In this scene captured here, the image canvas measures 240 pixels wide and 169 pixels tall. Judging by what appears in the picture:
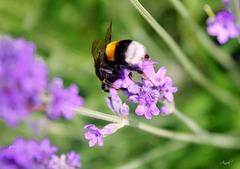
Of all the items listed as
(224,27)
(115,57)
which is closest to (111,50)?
(115,57)

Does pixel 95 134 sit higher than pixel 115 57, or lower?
lower

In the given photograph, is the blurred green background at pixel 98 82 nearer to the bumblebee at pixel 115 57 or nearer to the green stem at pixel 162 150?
the green stem at pixel 162 150

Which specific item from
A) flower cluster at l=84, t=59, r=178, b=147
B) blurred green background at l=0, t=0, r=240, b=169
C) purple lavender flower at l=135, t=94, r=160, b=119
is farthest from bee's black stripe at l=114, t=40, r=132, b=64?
blurred green background at l=0, t=0, r=240, b=169

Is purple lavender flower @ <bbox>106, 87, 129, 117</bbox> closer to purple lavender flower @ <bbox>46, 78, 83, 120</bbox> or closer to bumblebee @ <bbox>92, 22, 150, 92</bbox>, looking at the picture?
bumblebee @ <bbox>92, 22, 150, 92</bbox>

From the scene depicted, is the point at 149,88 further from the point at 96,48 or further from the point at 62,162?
the point at 62,162

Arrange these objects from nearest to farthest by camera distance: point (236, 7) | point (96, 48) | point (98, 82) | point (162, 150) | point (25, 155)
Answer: point (25, 155)
point (236, 7)
point (96, 48)
point (162, 150)
point (98, 82)

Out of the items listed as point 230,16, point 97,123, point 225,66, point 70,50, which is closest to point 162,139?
point 97,123

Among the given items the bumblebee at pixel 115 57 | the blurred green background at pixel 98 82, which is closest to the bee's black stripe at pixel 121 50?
the bumblebee at pixel 115 57
